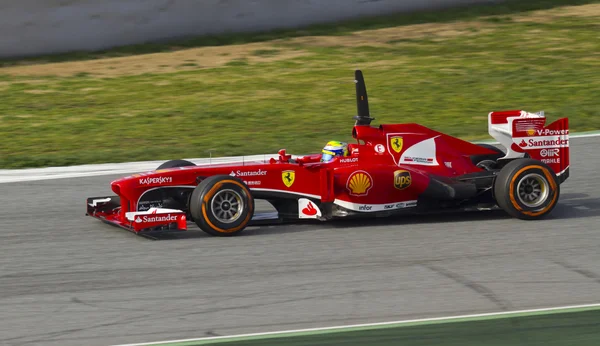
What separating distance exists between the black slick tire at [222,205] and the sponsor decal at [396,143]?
138 centimetres

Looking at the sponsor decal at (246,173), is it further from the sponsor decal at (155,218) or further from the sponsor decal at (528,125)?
the sponsor decal at (528,125)

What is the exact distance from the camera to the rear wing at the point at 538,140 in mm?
8781

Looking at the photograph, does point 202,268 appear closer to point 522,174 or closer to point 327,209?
point 327,209

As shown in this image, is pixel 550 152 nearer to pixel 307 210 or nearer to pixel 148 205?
pixel 307 210

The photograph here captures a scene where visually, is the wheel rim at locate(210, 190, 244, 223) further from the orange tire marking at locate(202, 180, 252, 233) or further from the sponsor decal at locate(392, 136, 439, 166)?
the sponsor decal at locate(392, 136, 439, 166)

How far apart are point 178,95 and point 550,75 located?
6740 millimetres

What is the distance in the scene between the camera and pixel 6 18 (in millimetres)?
17500

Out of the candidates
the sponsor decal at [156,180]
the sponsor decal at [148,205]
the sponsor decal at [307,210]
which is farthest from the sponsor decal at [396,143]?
the sponsor decal at [148,205]

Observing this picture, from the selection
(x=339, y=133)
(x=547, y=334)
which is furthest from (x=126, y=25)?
(x=547, y=334)

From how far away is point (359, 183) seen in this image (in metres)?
8.20

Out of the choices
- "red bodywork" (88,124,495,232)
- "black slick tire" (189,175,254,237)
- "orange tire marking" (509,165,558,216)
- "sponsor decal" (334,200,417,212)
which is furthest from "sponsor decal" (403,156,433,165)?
"black slick tire" (189,175,254,237)

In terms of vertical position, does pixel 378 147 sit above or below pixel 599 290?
above

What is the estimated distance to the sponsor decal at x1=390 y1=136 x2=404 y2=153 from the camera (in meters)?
8.43

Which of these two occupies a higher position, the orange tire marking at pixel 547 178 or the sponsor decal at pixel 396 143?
the sponsor decal at pixel 396 143
